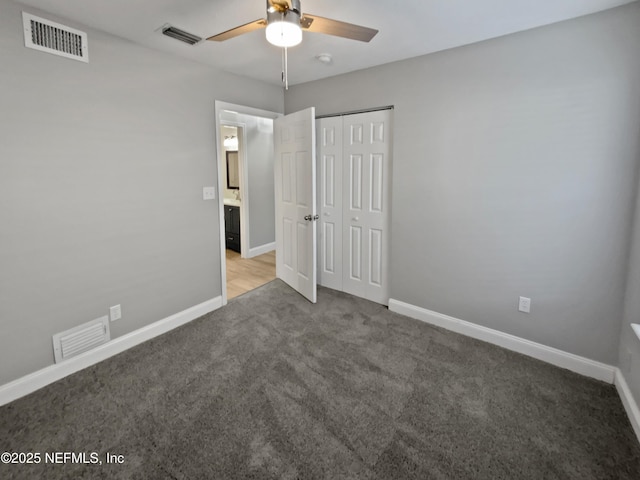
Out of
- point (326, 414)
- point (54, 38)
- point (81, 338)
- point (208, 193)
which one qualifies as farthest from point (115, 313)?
point (54, 38)

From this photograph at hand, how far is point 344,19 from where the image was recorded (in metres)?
2.10

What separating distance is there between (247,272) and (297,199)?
1508 millimetres

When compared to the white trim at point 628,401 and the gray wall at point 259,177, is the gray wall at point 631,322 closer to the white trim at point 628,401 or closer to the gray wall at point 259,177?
the white trim at point 628,401

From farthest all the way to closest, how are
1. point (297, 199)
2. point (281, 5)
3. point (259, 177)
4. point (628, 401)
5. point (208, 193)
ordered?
point (259, 177)
point (297, 199)
point (208, 193)
point (628, 401)
point (281, 5)

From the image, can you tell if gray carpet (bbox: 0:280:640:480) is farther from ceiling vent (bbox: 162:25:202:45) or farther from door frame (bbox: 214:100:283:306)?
ceiling vent (bbox: 162:25:202:45)

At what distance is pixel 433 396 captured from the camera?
207cm

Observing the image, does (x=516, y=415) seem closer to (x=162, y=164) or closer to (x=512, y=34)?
(x=512, y=34)

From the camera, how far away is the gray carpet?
1.58m

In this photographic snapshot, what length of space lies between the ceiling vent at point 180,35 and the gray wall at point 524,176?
161cm

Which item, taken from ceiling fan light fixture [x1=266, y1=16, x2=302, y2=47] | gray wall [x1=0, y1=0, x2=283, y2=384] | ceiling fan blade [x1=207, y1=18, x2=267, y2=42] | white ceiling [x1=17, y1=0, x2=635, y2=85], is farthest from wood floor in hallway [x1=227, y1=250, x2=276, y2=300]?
ceiling fan light fixture [x1=266, y1=16, x2=302, y2=47]

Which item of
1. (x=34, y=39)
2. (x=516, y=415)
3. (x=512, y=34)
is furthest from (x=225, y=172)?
(x=516, y=415)

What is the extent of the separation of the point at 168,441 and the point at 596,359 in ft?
9.23

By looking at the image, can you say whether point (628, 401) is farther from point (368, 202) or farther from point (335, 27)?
point (335, 27)

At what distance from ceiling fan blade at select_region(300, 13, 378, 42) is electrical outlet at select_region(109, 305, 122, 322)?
242 cm
